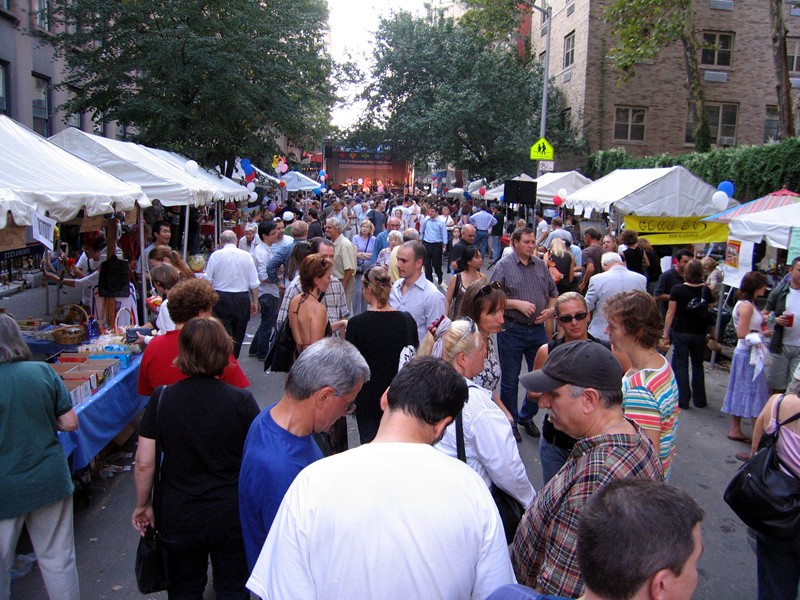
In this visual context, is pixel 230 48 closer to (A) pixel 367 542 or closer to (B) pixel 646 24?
(B) pixel 646 24

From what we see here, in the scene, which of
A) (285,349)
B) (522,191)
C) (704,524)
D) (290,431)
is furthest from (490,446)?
(522,191)

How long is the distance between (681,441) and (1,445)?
241 inches

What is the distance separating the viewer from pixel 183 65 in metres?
15.2

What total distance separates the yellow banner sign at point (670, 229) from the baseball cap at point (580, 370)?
10.9 metres

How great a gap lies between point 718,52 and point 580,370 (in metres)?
28.4

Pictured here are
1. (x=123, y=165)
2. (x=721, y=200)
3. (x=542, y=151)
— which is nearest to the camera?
(x=123, y=165)

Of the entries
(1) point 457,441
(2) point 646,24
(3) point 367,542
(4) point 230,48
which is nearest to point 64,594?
(1) point 457,441

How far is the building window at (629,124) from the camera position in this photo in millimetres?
26484

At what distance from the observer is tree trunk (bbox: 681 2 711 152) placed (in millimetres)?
17531

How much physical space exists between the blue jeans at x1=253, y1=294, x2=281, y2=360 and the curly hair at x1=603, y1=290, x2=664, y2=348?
6327 millimetres

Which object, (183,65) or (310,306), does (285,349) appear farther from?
(183,65)

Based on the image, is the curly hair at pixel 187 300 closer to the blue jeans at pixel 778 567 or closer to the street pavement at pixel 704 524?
the street pavement at pixel 704 524

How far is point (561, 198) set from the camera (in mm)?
17500

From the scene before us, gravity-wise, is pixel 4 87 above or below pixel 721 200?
above
